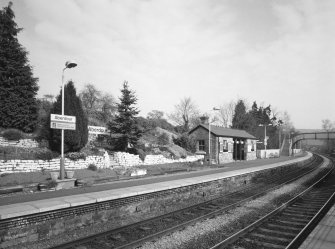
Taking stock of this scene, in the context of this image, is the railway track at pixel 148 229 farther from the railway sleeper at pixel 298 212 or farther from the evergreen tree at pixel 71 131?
the evergreen tree at pixel 71 131

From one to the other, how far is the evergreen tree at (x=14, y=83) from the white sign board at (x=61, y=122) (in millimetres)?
8766

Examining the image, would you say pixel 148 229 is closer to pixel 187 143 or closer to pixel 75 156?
pixel 75 156

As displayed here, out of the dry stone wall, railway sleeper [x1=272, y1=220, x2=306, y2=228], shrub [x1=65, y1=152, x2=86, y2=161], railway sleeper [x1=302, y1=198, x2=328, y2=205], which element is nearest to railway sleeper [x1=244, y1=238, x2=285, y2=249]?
railway sleeper [x1=272, y1=220, x2=306, y2=228]

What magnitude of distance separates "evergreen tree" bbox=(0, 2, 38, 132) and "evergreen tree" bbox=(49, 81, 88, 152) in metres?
2.79

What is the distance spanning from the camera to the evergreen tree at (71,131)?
66.6 ft

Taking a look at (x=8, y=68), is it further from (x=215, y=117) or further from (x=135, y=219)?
(x=215, y=117)

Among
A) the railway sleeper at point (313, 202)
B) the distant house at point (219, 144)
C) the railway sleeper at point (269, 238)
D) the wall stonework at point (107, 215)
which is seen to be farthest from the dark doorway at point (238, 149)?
the railway sleeper at point (269, 238)

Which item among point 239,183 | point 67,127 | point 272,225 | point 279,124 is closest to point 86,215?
point 272,225

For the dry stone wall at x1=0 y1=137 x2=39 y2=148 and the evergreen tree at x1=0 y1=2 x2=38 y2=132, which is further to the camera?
the evergreen tree at x1=0 y1=2 x2=38 y2=132

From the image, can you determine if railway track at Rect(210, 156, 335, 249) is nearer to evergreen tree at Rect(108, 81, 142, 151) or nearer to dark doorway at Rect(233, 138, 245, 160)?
evergreen tree at Rect(108, 81, 142, 151)

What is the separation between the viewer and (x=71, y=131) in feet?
67.4

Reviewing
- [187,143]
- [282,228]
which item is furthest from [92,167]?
[187,143]

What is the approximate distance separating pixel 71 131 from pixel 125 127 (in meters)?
5.96

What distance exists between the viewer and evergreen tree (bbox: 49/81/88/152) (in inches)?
799
